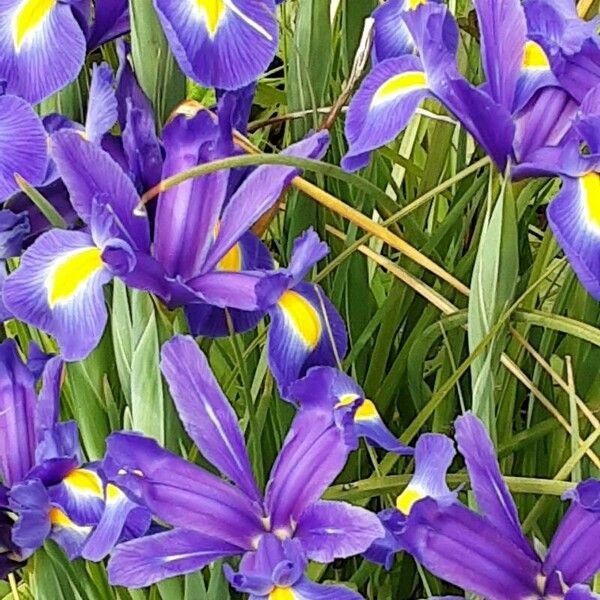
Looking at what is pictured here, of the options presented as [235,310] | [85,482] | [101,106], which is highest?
[101,106]

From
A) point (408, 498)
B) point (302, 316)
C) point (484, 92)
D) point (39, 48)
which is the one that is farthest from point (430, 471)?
point (39, 48)

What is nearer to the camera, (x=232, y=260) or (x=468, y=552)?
(x=468, y=552)

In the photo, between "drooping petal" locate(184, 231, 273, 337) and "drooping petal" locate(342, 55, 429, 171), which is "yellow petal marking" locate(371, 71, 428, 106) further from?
"drooping petal" locate(184, 231, 273, 337)

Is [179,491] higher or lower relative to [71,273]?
lower

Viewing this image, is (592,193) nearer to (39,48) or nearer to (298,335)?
(298,335)

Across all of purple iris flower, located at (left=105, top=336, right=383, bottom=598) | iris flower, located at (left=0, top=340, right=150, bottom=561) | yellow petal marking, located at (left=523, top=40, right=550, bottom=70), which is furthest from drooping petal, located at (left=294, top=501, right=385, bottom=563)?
yellow petal marking, located at (left=523, top=40, right=550, bottom=70)

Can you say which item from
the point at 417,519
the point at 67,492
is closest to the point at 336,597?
the point at 417,519
